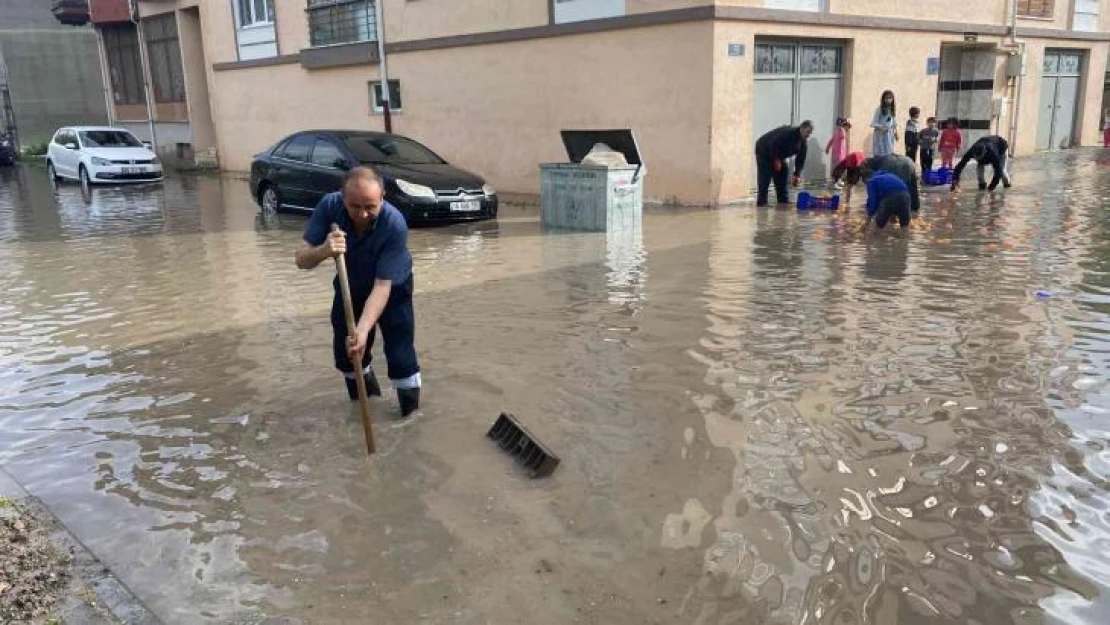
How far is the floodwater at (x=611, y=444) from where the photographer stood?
3.32m

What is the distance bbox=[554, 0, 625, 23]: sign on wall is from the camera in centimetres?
1391

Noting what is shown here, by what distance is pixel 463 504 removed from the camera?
401 centimetres

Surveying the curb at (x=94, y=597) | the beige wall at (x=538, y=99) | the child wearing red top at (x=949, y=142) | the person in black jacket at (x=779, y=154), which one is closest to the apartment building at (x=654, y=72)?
the beige wall at (x=538, y=99)

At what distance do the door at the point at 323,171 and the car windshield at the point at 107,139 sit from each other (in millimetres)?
10196

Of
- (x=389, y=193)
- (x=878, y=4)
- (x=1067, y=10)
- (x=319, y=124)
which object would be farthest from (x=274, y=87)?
(x=1067, y=10)

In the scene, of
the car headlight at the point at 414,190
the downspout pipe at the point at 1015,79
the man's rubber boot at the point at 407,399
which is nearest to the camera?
the man's rubber boot at the point at 407,399

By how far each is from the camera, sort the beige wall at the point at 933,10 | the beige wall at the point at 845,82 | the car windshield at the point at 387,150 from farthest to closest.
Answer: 1. the beige wall at the point at 933,10
2. the beige wall at the point at 845,82
3. the car windshield at the point at 387,150

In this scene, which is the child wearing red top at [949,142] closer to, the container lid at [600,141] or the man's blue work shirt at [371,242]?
the container lid at [600,141]

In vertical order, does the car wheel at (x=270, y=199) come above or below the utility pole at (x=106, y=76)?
below

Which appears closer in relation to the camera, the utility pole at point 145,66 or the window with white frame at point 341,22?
the window with white frame at point 341,22

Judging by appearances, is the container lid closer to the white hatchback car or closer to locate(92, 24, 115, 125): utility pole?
the white hatchback car

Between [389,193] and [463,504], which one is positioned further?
[389,193]

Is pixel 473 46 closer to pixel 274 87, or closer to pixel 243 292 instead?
pixel 274 87

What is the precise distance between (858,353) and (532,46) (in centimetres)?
1095
